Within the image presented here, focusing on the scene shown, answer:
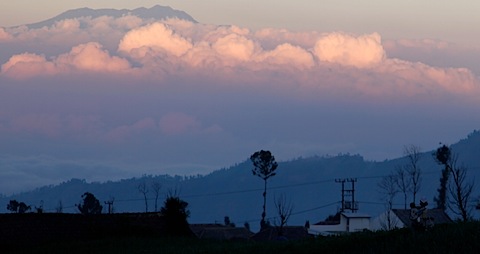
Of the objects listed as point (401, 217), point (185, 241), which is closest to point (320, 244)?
point (185, 241)

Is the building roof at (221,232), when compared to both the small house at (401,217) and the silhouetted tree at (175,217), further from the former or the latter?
the silhouetted tree at (175,217)

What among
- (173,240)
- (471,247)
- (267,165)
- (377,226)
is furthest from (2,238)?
(267,165)

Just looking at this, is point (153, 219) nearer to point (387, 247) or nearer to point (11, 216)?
point (11, 216)

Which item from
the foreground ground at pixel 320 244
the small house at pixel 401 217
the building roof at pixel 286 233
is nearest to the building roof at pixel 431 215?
the small house at pixel 401 217

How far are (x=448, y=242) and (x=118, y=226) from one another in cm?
4248

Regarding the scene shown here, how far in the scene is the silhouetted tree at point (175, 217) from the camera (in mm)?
86500

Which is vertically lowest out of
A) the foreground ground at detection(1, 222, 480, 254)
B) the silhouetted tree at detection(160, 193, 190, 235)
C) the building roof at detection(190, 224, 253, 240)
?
the foreground ground at detection(1, 222, 480, 254)

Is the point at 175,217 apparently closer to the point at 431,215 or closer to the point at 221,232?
the point at 431,215

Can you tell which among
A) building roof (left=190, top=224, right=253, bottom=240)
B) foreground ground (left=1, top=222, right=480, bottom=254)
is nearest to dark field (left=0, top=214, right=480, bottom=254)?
foreground ground (left=1, top=222, right=480, bottom=254)

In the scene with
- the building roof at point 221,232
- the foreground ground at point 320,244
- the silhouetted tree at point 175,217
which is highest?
the building roof at point 221,232

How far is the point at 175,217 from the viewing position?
87.1 m

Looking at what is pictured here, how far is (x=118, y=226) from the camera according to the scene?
83.4m

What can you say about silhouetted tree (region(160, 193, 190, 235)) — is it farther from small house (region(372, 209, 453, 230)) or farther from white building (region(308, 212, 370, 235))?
white building (region(308, 212, 370, 235))

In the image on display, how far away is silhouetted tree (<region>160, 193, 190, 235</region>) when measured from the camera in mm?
86500
